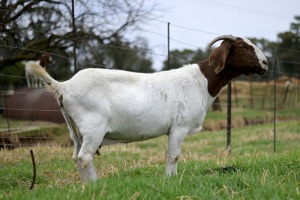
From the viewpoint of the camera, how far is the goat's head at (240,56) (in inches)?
237

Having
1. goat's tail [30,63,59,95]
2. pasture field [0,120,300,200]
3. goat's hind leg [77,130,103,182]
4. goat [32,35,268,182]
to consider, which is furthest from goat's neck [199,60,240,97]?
goat's tail [30,63,59,95]

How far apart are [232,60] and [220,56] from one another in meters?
0.21

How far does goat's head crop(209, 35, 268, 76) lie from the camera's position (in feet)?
19.7

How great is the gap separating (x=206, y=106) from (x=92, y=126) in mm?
1782

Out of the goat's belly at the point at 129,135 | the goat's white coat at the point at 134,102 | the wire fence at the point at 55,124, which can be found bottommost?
the wire fence at the point at 55,124

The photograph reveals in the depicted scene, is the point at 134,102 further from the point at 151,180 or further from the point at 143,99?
Result: the point at 151,180

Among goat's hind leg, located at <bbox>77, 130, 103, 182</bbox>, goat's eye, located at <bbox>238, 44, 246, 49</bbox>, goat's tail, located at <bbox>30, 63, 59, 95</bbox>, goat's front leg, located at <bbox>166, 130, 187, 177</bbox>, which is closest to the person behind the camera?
goat's hind leg, located at <bbox>77, 130, 103, 182</bbox>

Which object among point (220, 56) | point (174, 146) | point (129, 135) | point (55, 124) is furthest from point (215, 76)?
point (55, 124)

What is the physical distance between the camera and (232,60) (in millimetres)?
6094

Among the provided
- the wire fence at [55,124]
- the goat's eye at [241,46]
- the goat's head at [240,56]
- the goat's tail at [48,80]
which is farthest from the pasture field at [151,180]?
the goat's eye at [241,46]

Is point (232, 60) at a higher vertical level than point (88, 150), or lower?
higher

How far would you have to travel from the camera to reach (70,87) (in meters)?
5.29

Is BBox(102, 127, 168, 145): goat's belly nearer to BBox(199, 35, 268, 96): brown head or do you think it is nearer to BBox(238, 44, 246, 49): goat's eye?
BBox(199, 35, 268, 96): brown head

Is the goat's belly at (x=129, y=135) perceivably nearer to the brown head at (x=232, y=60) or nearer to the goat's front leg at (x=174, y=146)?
the goat's front leg at (x=174, y=146)
